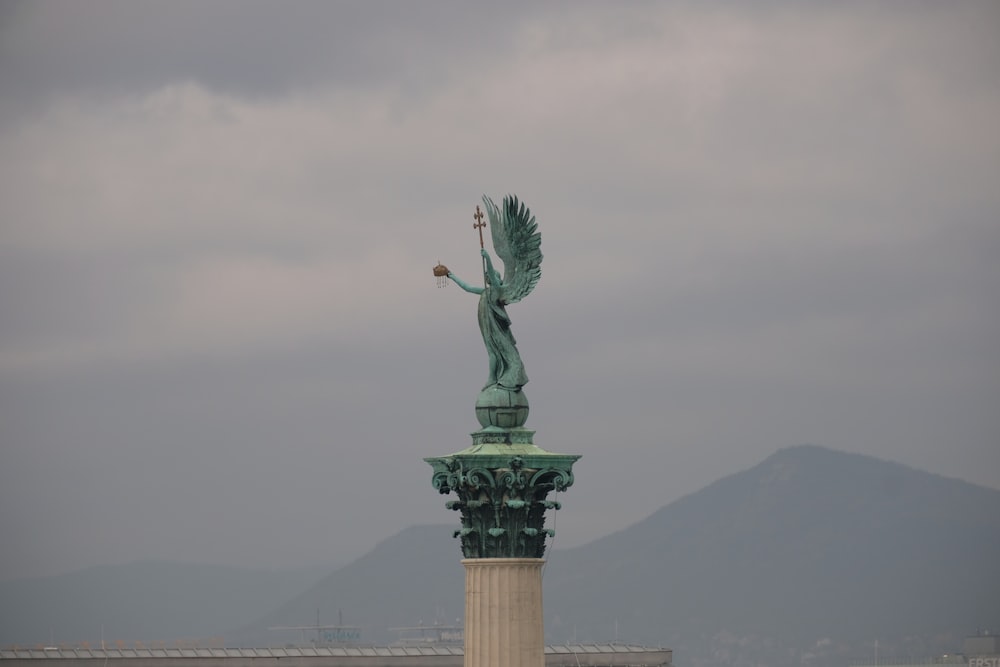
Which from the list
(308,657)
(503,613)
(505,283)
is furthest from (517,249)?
(308,657)

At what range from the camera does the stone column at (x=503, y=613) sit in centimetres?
5047

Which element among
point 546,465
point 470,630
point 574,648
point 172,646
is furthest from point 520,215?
point 172,646

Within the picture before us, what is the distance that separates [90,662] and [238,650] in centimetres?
1107

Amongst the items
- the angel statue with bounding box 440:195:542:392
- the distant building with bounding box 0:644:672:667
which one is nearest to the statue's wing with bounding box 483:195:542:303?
the angel statue with bounding box 440:195:542:392

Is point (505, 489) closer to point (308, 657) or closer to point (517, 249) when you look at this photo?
point (517, 249)

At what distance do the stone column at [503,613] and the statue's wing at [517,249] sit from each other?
6.22 meters

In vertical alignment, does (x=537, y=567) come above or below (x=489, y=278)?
below

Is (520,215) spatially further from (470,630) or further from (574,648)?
(574,648)

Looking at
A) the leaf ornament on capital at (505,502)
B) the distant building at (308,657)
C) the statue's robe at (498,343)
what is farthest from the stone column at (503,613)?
the distant building at (308,657)

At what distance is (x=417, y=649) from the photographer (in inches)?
6186

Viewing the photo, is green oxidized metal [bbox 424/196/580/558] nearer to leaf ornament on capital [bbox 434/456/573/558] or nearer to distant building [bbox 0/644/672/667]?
leaf ornament on capital [bbox 434/456/573/558]

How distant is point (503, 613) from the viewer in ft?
166

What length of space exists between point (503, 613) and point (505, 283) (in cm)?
762

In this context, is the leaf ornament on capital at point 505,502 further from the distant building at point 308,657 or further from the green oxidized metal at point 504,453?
the distant building at point 308,657
